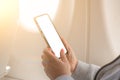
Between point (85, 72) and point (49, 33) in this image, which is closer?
point (49, 33)

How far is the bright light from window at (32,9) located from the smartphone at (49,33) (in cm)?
9

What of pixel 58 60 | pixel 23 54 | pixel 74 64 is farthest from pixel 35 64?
pixel 58 60

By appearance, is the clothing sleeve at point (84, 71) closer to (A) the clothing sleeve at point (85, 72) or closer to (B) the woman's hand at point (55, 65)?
(A) the clothing sleeve at point (85, 72)

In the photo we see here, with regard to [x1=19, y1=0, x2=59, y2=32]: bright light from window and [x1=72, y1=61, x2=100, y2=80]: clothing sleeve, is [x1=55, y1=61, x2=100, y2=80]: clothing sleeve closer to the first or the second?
[x1=72, y1=61, x2=100, y2=80]: clothing sleeve

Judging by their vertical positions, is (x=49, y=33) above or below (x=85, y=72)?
above

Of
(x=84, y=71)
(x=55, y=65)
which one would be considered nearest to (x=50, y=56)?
(x=55, y=65)

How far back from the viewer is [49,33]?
88 centimetres

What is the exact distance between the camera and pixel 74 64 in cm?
100

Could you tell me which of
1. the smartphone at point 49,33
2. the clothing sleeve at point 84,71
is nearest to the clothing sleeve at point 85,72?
the clothing sleeve at point 84,71

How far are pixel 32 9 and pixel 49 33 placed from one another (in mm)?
165

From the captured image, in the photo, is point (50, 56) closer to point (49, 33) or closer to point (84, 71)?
point (49, 33)

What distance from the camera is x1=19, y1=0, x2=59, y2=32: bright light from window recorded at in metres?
0.99

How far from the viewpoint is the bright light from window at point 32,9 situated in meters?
0.99

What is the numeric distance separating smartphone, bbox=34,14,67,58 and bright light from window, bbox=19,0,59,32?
91 millimetres
